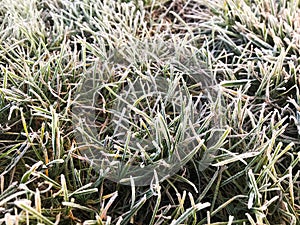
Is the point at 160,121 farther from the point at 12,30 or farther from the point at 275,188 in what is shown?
the point at 12,30

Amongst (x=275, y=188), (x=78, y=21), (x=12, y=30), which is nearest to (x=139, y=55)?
(x=78, y=21)

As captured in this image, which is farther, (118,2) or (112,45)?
(118,2)

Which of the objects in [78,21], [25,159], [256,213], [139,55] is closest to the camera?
[256,213]

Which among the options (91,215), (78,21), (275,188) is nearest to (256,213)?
(275,188)

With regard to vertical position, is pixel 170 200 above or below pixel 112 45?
below

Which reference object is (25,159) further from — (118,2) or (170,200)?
(118,2)

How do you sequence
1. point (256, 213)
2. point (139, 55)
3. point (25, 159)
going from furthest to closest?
point (139, 55), point (25, 159), point (256, 213)
